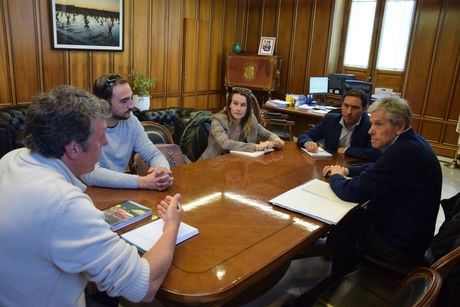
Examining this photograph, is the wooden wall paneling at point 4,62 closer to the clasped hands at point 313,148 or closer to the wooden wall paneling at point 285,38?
the clasped hands at point 313,148

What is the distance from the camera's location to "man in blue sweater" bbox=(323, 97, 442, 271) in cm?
158

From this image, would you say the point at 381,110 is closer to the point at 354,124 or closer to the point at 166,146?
the point at 354,124

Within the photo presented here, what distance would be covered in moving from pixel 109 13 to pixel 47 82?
1.29 m

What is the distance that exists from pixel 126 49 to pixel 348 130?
3876mm

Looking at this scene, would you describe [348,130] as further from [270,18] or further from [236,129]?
[270,18]

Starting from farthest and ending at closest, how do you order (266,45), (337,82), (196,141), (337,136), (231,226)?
(266,45)
(337,82)
(196,141)
(337,136)
(231,226)

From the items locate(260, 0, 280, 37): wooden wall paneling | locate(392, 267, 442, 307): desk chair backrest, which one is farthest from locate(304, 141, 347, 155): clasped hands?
locate(260, 0, 280, 37): wooden wall paneling

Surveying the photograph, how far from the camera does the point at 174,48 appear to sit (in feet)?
20.1

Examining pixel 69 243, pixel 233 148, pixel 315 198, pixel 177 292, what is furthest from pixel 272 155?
pixel 69 243

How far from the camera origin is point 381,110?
5.84 feet

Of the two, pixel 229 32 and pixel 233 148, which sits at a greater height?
pixel 229 32

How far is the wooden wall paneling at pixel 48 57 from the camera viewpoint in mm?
4406

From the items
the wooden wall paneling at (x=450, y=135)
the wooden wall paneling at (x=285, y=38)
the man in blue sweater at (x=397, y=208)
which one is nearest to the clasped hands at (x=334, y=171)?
the man in blue sweater at (x=397, y=208)

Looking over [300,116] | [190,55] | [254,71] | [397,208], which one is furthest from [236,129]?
[254,71]
